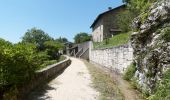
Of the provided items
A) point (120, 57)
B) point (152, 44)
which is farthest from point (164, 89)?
point (120, 57)

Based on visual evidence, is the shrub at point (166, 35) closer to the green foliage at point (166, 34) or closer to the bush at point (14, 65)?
the green foliage at point (166, 34)

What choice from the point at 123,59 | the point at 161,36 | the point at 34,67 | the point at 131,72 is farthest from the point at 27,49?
the point at 123,59

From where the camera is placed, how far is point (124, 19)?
2692 cm

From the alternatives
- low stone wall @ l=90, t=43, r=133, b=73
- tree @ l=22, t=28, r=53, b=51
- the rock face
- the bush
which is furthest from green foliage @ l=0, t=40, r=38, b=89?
tree @ l=22, t=28, r=53, b=51

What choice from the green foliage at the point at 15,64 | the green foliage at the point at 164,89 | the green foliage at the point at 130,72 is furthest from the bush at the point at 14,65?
the green foliage at the point at 130,72

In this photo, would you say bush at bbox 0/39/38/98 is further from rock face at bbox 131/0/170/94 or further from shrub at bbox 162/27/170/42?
shrub at bbox 162/27/170/42

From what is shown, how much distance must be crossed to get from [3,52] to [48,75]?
5879mm

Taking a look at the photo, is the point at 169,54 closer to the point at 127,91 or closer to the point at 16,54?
the point at 127,91

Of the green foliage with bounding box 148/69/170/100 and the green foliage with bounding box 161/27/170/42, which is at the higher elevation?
the green foliage with bounding box 161/27/170/42

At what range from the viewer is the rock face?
8.47 meters

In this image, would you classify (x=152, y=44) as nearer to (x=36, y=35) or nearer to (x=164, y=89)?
(x=164, y=89)

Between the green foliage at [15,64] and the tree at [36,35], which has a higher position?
the tree at [36,35]

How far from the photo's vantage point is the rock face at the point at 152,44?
333 inches

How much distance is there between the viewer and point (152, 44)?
31.2 ft
